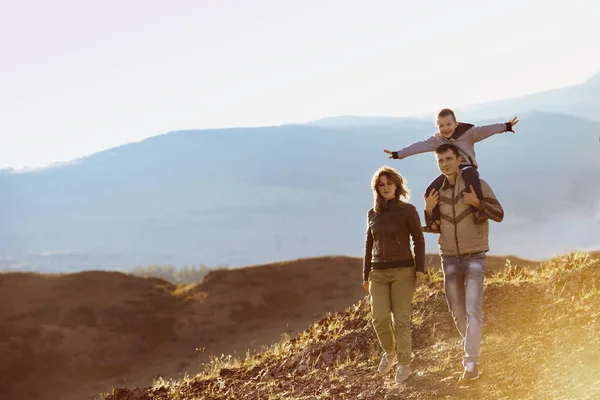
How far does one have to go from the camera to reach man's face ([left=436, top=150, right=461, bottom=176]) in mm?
5812

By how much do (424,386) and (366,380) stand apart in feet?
2.90

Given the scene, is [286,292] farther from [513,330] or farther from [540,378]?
[540,378]

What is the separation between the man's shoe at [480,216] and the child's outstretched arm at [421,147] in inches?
Result: 33.2

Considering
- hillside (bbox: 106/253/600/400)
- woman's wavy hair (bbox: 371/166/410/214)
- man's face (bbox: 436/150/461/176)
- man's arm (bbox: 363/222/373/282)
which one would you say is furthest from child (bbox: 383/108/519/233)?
hillside (bbox: 106/253/600/400)

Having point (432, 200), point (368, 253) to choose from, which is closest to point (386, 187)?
point (432, 200)

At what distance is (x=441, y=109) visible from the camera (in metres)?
6.08

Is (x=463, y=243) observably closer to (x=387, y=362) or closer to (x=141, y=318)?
(x=387, y=362)

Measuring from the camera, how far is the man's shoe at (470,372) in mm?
5671

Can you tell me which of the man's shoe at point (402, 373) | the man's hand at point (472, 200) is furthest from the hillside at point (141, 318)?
the man's hand at point (472, 200)

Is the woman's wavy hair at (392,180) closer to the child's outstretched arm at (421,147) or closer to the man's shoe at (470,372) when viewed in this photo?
the child's outstretched arm at (421,147)

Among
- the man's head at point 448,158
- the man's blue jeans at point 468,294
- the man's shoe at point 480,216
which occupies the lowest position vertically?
the man's blue jeans at point 468,294

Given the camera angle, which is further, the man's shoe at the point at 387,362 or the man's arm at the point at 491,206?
the man's shoe at the point at 387,362

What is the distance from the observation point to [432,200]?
589cm

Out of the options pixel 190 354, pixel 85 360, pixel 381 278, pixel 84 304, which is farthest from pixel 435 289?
pixel 84 304
